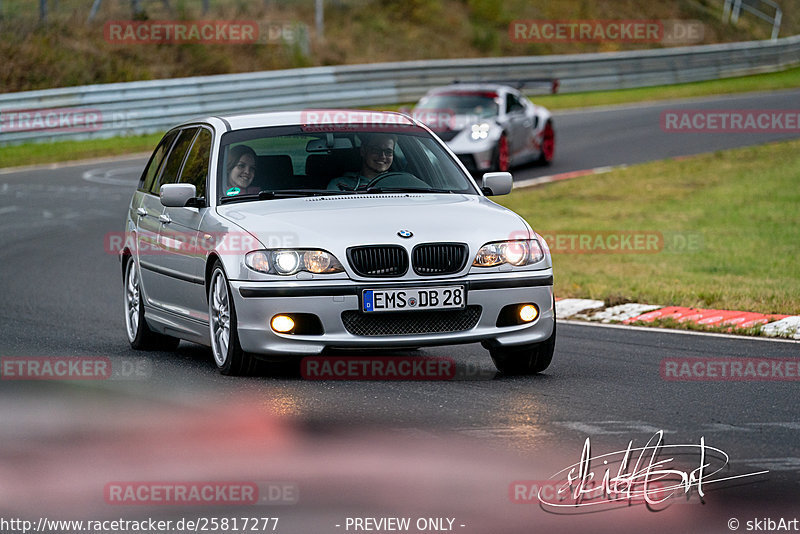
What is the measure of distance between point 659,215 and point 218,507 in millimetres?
15571

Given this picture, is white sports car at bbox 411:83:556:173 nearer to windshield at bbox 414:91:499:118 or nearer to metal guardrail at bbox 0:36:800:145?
windshield at bbox 414:91:499:118

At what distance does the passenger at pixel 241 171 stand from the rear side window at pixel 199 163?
0.21 meters

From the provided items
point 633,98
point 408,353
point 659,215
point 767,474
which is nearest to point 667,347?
point 408,353

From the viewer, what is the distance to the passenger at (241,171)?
923 cm

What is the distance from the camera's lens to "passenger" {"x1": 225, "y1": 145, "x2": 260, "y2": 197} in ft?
30.3

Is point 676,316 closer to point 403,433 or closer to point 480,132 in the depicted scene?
point 403,433

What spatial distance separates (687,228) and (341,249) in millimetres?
11754

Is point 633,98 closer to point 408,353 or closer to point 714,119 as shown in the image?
point 714,119

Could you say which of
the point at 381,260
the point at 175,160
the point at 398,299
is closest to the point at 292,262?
the point at 381,260

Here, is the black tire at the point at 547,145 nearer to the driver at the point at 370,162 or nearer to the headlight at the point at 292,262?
the driver at the point at 370,162

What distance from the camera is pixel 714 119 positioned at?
32.5 meters

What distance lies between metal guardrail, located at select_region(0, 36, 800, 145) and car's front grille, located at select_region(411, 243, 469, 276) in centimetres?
2153

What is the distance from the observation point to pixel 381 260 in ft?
26.9

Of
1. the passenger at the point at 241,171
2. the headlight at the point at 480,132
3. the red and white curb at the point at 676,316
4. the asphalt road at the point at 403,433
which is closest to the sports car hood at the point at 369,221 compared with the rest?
the passenger at the point at 241,171
